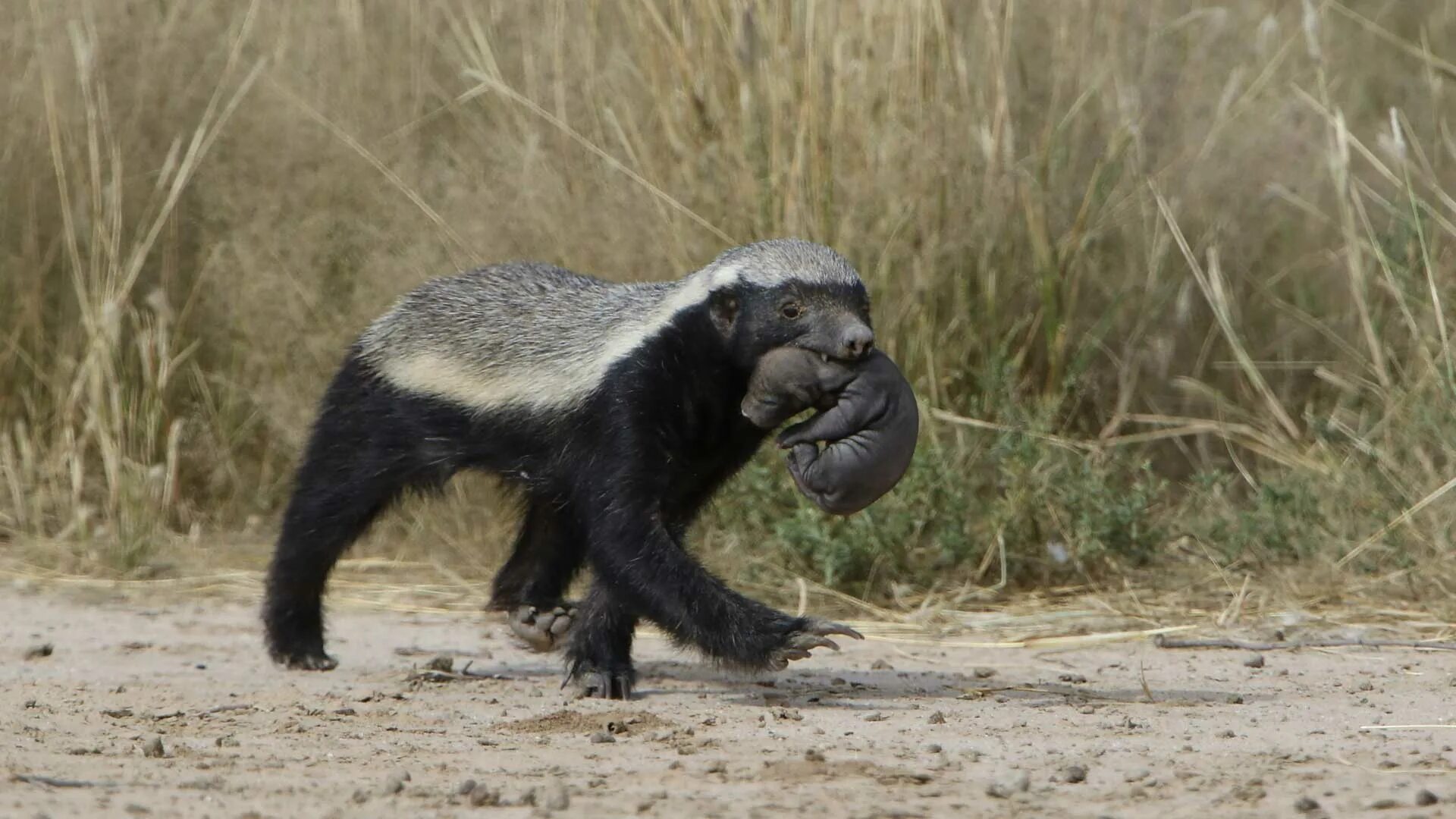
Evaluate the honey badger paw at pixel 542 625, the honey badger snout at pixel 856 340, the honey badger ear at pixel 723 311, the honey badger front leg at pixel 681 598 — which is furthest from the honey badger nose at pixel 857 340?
the honey badger paw at pixel 542 625

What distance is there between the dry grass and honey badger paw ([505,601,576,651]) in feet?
3.47

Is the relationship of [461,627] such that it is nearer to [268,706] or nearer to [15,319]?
[268,706]

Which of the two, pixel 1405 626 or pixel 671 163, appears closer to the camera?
pixel 1405 626

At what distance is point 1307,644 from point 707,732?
7.10ft

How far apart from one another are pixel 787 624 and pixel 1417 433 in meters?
3.00

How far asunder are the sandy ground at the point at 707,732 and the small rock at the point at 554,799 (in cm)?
1

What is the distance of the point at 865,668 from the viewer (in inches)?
225

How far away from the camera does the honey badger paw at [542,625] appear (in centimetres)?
571

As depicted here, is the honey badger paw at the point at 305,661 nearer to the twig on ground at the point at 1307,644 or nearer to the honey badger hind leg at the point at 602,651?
the honey badger hind leg at the point at 602,651

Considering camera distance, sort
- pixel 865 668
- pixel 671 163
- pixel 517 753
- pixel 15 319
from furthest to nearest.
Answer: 1. pixel 15 319
2. pixel 671 163
3. pixel 865 668
4. pixel 517 753

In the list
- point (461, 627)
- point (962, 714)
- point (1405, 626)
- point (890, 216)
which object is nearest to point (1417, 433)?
point (1405, 626)

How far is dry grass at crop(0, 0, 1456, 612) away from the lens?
670cm

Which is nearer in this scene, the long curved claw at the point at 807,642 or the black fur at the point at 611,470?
the long curved claw at the point at 807,642

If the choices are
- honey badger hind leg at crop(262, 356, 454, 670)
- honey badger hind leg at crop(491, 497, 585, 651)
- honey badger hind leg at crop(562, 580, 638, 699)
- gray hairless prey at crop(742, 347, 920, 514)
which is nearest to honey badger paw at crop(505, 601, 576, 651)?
honey badger hind leg at crop(491, 497, 585, 651)
